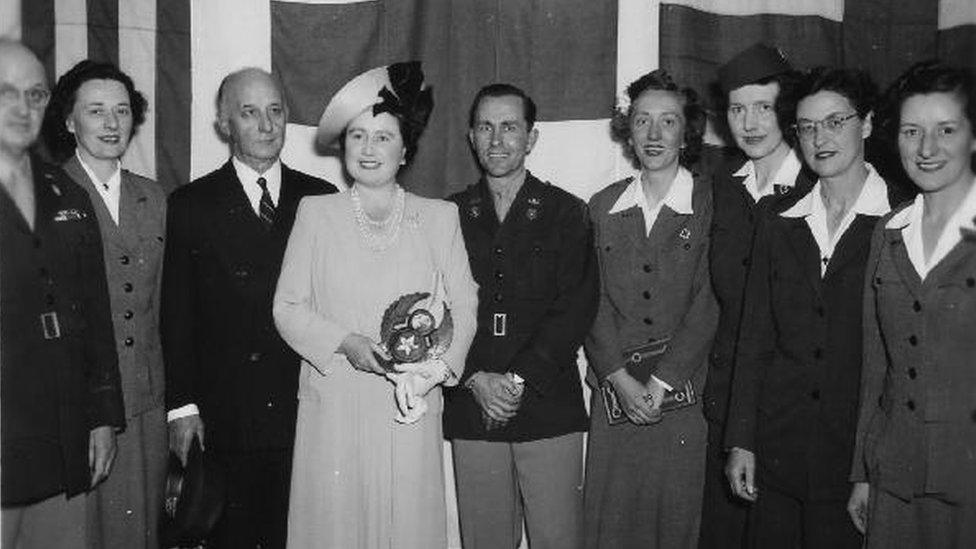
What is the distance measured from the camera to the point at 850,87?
3066 millimetres

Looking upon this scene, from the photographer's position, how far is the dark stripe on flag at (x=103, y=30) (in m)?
3.98

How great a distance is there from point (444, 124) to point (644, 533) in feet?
6.36

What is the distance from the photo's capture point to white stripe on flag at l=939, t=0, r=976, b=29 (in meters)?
3.95

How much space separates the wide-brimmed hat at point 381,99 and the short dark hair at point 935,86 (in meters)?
1.45

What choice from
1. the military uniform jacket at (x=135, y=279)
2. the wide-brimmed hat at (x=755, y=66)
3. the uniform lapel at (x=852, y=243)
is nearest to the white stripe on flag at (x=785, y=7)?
the wide-brimmed hat at (x=755, y=66)

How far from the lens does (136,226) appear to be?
331 centimetres

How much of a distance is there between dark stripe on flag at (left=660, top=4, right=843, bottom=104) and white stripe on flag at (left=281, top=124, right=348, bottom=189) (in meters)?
1.53

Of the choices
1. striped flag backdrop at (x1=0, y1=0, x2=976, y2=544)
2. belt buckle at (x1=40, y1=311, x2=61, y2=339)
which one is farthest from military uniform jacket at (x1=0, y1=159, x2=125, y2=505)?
striped flag backdrop at (x1=0, y1=0, x2=976, y2=544)

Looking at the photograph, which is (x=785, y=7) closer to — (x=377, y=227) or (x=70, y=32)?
(x=377, y=227)

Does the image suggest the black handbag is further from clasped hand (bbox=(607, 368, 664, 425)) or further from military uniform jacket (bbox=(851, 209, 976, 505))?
military uniform jacket (bbox=(851, 209, 976, 505))

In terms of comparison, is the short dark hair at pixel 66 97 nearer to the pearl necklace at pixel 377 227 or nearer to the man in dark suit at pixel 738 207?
the pearl necklace at pixel 377 227

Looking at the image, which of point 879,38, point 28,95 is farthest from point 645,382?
point 28,95

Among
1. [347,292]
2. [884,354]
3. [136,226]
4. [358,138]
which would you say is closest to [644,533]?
A: [884,354]

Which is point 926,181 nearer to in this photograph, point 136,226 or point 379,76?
point 379,76
